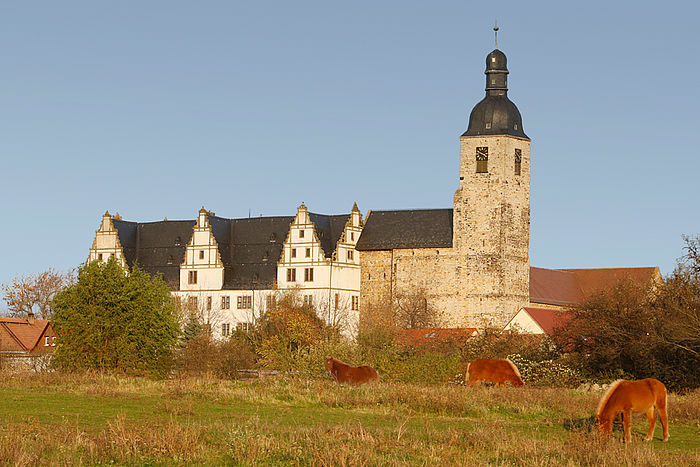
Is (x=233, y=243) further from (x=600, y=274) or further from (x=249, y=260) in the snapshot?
(x=600, y=274)

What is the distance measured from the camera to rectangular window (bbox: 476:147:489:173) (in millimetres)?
82506

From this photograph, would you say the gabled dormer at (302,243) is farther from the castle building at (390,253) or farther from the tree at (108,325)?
the tree at (108,325)

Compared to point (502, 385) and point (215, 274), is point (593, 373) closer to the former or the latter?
point (502, 385)

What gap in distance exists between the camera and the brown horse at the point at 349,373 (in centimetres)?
2998

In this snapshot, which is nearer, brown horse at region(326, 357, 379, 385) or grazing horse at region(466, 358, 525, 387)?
grazing horse at region(466, 358, 525, 387)

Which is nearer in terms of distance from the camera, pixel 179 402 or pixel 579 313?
pixel 179 402

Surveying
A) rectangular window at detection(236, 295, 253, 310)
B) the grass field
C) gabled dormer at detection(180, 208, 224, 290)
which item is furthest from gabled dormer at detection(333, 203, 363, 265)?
the grass field

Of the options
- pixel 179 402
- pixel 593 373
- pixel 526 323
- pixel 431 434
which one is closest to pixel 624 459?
pixel 431 434

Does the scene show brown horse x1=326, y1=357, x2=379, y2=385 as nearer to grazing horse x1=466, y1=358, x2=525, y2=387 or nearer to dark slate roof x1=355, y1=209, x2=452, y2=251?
grazing horse x1=466, y1=358, x2=525, y2=387

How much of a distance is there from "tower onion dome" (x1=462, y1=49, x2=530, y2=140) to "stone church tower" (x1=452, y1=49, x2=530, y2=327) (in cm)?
7

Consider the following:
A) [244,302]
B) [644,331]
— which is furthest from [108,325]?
[244,302]

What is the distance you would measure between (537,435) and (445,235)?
65676mm

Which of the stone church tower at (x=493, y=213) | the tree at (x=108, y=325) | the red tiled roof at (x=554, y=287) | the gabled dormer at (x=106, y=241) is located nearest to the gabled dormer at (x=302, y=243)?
the stone church tower at (x=493, y=213)

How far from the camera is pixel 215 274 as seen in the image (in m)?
86.1
